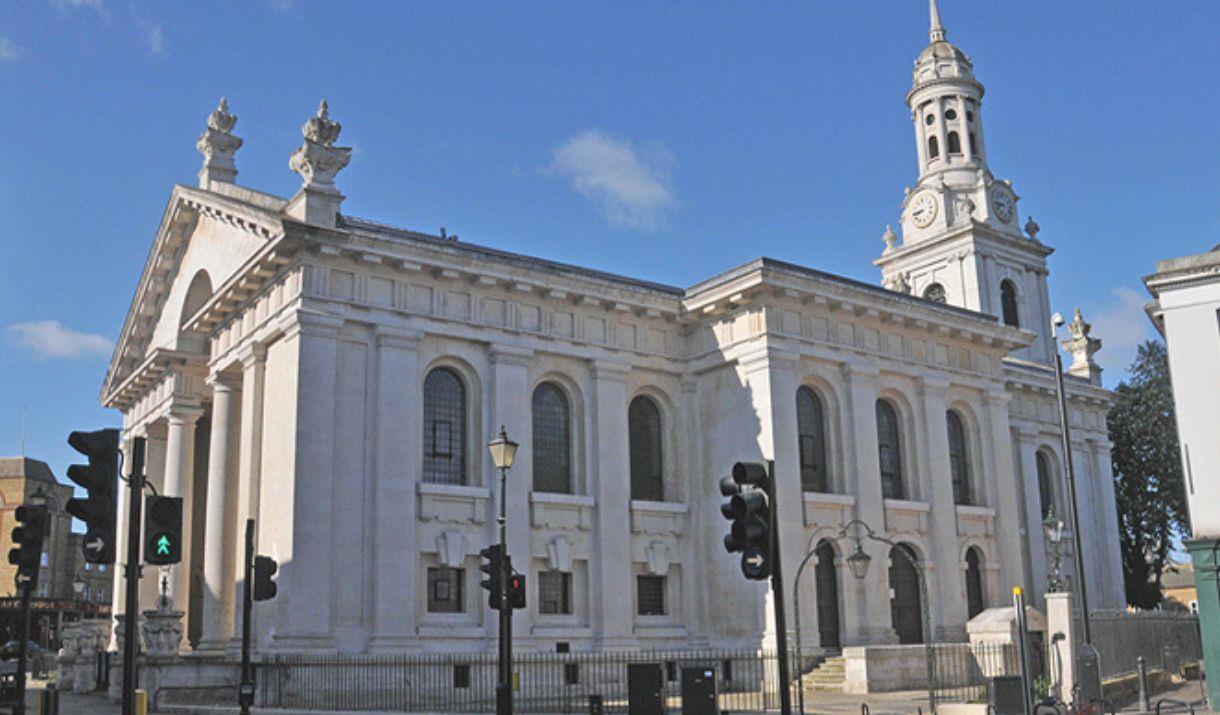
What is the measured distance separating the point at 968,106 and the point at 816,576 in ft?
100

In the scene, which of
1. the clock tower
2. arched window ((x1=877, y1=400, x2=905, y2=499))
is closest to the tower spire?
the clock tower

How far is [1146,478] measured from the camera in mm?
59000

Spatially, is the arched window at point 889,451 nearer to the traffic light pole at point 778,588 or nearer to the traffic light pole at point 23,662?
the traffic light pole at point 778,588

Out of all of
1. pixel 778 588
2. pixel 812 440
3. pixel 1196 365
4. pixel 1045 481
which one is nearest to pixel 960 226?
pixel 1045 481

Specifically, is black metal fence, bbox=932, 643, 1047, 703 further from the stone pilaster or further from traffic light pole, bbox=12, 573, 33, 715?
traffic light pole, bbox=12, 573, 33, 715

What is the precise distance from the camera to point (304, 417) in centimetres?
2952

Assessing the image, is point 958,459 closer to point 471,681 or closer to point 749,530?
point 471,681

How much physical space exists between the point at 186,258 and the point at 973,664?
26.9 meters

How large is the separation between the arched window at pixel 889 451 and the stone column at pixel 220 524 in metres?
19.2

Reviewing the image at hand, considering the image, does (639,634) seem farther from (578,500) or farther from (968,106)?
(968,106)

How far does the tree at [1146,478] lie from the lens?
57844 millimetres

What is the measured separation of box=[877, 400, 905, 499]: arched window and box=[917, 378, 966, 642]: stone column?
767mm

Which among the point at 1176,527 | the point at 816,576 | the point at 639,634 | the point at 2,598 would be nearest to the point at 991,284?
the point at 1176,527

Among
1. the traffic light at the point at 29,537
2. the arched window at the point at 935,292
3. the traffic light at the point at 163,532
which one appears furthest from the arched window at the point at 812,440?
the traffic light at the point at 163,532
